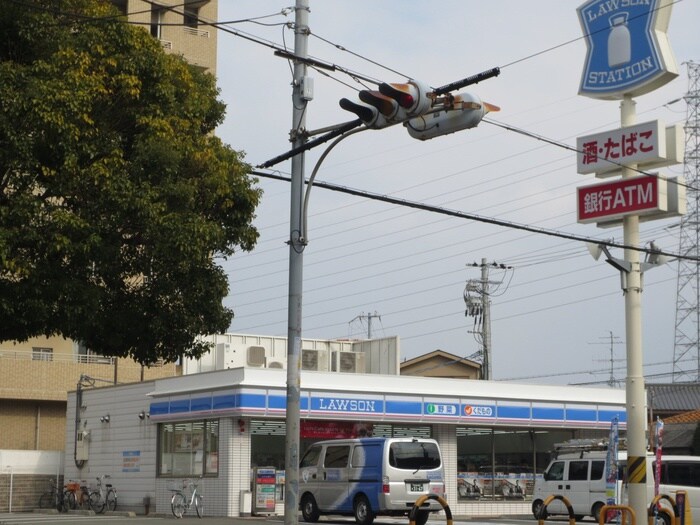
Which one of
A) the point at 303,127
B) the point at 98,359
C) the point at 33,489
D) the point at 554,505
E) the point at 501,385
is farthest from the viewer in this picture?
the point at 98,359

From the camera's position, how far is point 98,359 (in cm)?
4591

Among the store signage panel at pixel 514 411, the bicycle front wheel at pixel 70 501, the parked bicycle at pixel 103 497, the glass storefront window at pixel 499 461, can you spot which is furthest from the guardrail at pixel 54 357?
the store signage panel at pixel 514 411

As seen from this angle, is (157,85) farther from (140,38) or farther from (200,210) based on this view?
(200,210)

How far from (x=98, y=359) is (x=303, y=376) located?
53.2ft

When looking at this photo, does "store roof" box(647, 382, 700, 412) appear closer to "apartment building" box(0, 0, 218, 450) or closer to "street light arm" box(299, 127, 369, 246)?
"apartment building" box(0, 0, 218, 450)

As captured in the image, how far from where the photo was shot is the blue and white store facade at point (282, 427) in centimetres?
3148

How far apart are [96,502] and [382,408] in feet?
32.4

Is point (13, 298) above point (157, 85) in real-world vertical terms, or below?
below

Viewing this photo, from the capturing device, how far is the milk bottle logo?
83.9 feet

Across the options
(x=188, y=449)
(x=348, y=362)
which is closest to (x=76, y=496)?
(x=188, y=449)

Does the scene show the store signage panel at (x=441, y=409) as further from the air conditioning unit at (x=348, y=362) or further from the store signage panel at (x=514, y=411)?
the air conditioning unit at (x=348, y=362)

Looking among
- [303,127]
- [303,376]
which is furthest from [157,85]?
[303,376]

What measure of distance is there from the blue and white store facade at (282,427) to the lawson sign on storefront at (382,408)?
31 mm

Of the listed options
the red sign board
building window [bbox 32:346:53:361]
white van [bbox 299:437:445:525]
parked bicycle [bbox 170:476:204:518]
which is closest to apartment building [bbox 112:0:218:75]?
building window [bbox 32:346:53:361]
